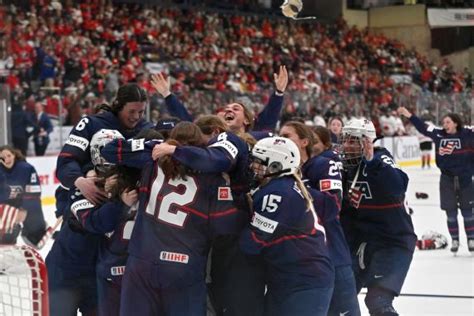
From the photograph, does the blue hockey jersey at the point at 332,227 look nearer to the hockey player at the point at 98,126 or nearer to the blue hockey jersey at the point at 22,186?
the hockey player at the point at 98,126

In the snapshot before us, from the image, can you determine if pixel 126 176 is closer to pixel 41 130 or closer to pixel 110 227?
pixel 110 227

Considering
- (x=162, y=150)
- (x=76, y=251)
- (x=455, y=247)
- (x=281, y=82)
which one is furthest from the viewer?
(x=455, y=247)

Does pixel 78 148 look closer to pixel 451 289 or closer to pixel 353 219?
pixel 353 219

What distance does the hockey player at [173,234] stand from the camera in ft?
11.5

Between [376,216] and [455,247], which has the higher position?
[376,216]

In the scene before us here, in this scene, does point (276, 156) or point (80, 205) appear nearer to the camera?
point (276, 156)

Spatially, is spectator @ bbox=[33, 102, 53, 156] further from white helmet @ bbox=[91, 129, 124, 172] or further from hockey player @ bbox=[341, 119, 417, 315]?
white helmet @ bbox=[91, 129, 124, 172]

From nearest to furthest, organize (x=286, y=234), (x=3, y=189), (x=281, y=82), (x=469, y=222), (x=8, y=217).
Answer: (x=286, y=234) < (x=281, y=82) < (x=8, y=217) < (x=3, y=189) < (x=469, y=222)

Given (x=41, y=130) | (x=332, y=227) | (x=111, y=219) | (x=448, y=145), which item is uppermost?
(x=111, y=219)

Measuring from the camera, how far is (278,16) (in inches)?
1094

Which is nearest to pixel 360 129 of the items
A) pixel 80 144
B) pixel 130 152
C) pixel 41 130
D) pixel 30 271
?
pixel 80 144

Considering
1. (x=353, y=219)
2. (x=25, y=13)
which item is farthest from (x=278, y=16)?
(x=353, y=219)

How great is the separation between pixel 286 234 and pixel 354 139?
1.28 metres

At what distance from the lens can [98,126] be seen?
4422 mm
